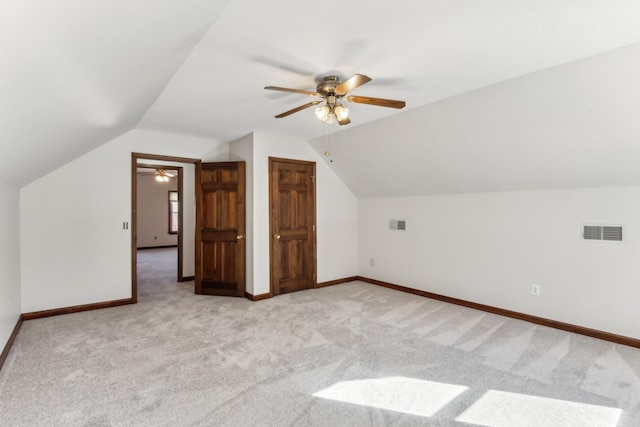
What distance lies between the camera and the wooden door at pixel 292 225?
4.77 m

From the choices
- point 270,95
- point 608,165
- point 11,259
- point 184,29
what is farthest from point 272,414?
point 608,165

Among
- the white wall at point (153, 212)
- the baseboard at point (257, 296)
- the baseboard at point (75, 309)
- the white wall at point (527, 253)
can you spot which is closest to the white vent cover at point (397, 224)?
the white wall at point (527, 253)

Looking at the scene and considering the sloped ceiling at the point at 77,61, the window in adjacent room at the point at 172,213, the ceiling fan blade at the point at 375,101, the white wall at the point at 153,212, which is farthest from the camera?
the window in adjacent room at the point at 172,213

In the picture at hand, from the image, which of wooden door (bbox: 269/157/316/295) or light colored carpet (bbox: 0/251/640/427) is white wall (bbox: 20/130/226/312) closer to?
light colored carpet (bbox: 0/251/640/427)

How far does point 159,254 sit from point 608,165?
9745 millimetres

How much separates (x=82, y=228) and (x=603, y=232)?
19.3ft

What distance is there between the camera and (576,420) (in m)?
1.96

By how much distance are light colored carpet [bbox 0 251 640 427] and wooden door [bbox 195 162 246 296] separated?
2.79ft

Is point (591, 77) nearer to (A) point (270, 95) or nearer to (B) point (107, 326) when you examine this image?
(A) point (270, 95)

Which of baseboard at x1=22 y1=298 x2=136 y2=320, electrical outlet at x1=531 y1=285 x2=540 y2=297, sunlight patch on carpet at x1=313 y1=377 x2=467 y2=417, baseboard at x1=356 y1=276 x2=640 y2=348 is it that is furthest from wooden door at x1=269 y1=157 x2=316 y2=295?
electrical outlet at x1=531 y1=285 x2=540 y2=297

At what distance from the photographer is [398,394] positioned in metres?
2.24

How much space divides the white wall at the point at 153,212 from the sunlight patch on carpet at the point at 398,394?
9955mm

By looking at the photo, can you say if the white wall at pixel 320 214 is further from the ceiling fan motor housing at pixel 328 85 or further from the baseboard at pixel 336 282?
the ceiling fan motor housing at pixel 328 85

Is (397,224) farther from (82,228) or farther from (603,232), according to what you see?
(82,228)
